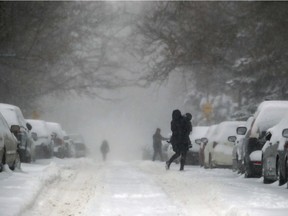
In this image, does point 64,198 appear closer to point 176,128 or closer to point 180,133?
point 180,133

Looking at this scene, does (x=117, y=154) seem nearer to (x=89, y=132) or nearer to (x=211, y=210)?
(x=89, y=132)

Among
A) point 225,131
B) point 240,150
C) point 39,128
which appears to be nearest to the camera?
point 240,150

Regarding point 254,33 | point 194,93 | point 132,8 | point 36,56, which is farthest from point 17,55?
point 194,93

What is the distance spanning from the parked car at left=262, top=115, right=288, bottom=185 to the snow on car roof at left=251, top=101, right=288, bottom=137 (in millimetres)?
1632

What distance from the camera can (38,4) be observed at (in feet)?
120

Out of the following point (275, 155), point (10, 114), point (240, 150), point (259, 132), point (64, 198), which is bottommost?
point (64, 198)

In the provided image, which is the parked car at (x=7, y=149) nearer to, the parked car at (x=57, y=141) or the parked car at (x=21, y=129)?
the parked car at (x=21, y=129)

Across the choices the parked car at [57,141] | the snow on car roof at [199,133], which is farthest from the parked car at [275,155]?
the parked car at [57,141]

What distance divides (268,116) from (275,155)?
331 cm

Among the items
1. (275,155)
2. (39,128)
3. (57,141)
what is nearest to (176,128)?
(275,155)

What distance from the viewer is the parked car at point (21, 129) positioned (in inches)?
953

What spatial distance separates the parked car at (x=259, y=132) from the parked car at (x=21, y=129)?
723 cm

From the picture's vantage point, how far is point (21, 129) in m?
24.7

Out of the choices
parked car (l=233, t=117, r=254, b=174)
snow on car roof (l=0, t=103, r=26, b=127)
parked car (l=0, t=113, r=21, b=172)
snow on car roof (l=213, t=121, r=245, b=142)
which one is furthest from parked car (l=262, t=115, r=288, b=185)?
snow on car roof (l=0, t=103, r=26, b=127)
